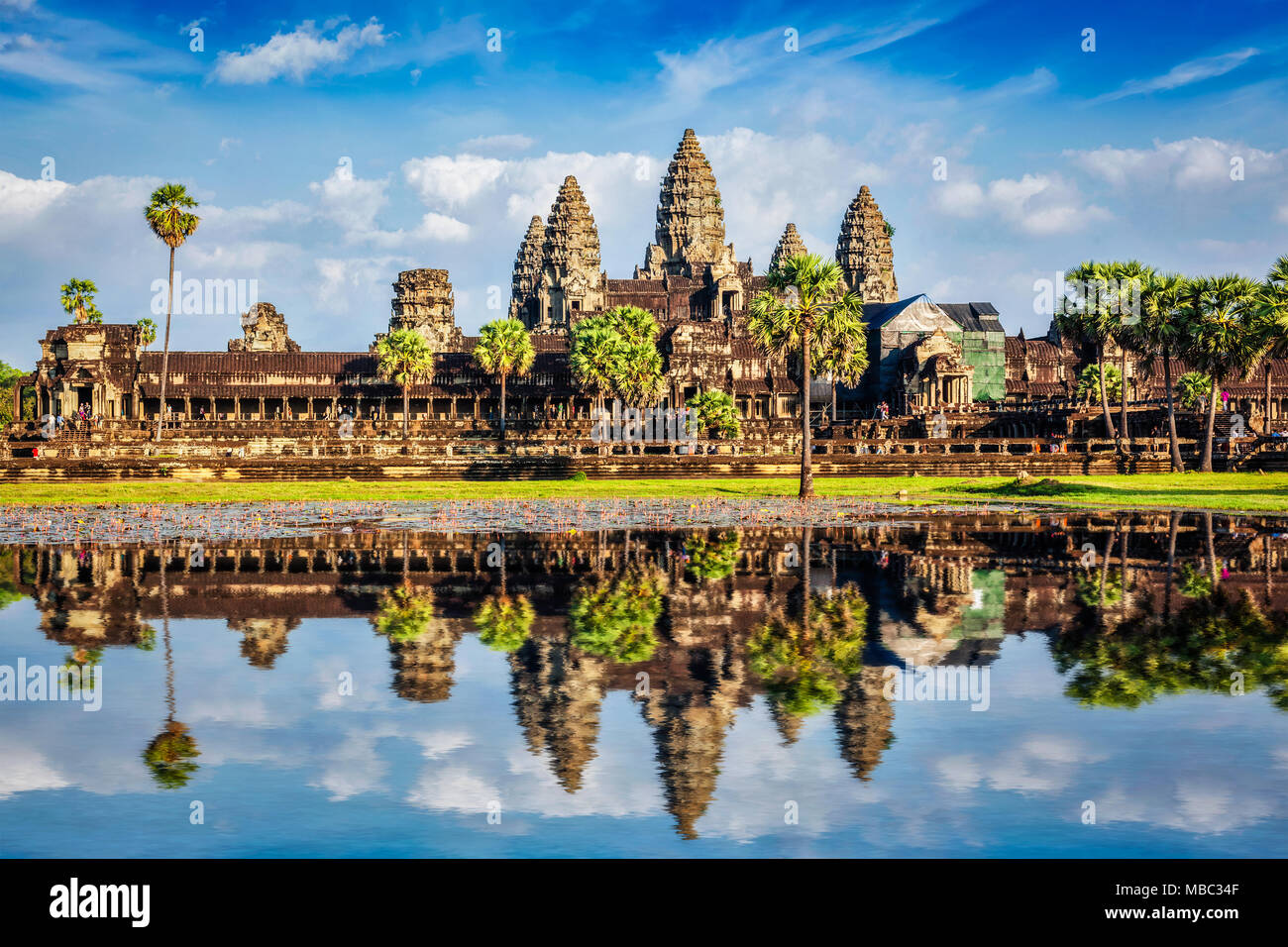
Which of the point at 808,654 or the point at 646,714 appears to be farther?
the point at 808,654

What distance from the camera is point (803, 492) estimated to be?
46.1 metres

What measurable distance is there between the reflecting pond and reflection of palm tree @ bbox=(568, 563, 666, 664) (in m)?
0.08

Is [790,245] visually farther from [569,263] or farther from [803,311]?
[803,311]

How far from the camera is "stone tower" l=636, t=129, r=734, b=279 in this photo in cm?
15912

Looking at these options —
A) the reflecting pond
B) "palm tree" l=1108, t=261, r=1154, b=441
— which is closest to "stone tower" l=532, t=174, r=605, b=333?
"palm tree" l=1108, t=261, r=1154, b=441

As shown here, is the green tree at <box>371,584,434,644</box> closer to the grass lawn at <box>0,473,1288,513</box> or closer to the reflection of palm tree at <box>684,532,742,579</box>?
the reflection of palm tree at <box>684,532,742,579</box>

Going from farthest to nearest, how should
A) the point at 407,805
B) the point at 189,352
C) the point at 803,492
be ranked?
the point at 189,352 < the point at 803,492 < the point at 407,805

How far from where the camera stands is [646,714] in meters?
10.2

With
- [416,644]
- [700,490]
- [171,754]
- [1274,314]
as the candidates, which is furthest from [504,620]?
[1274,314]

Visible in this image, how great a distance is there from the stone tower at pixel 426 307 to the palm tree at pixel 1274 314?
3432 inches

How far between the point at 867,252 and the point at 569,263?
133 feet
